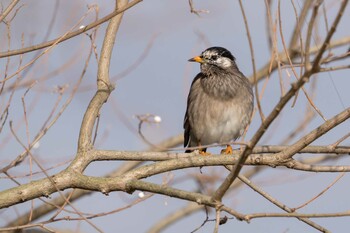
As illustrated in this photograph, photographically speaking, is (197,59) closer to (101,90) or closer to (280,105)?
(101,90)

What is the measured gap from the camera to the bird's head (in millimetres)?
8047

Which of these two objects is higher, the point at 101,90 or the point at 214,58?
the point at 214,58

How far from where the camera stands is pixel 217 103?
25.1 ft

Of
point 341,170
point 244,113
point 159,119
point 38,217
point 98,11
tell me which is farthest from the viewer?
point 38,217

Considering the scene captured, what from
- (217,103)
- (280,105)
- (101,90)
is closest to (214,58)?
(217,103)

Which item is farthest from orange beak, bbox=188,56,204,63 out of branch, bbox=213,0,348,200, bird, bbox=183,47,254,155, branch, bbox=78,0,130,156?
branch, bbox=213,0,348,200

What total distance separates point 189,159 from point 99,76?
4.18 feet

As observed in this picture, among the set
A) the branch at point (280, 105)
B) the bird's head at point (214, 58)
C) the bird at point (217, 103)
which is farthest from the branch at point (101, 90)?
the bird's head at point (214, 58)

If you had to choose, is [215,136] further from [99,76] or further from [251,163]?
[251,163]

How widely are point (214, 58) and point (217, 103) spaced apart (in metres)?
0.67

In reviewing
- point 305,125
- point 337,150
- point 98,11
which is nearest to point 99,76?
point 98,11

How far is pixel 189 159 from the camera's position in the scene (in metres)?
4.66

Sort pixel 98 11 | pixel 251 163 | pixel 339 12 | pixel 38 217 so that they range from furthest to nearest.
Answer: pixel 38 217, pixel 98 11, pixel 251 163, pixel 339 12

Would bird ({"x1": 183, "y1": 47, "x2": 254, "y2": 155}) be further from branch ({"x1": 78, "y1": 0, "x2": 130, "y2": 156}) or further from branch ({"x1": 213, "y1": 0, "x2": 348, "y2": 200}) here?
branch ({"x1": 213, "y1": 0, "x2": 348, "y2": 200})
